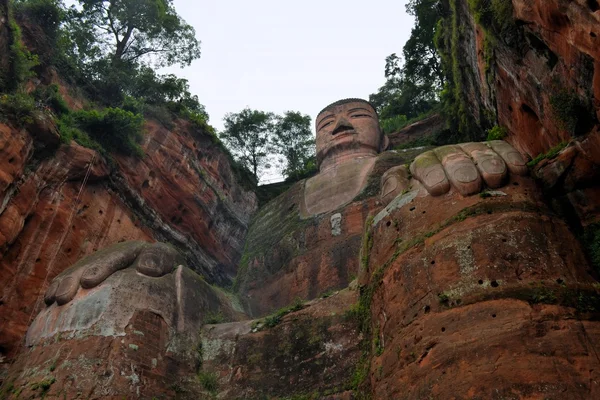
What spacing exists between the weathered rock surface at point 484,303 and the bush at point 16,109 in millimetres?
9197

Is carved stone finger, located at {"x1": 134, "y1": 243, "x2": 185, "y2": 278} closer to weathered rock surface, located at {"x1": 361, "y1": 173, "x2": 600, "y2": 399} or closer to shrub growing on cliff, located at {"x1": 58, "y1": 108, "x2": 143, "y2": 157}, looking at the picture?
shrub growing on cliff, located at {"x1": 58, "y1": 108, "x2": 143, "y2": 157}

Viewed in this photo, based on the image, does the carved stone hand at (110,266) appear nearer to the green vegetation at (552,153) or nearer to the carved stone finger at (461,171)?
the carved stone finger at (461,171)

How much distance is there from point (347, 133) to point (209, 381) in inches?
432

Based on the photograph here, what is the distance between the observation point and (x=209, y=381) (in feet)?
35.7

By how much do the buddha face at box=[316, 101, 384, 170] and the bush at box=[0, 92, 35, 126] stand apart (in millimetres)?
9431

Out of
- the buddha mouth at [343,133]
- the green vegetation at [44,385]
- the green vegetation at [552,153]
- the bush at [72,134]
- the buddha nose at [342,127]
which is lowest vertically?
the green vegetation at [44,385]

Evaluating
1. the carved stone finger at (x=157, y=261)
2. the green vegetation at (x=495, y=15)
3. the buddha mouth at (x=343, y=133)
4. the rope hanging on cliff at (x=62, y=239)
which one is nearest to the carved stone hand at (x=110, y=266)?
the carved stone finger at (x=157, y=261)

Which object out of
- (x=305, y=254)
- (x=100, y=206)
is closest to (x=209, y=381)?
(x=305, y=254)

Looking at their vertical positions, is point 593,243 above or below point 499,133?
below

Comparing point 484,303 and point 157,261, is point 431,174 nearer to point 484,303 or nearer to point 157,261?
point 484,303

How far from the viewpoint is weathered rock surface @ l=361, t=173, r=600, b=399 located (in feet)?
20.6

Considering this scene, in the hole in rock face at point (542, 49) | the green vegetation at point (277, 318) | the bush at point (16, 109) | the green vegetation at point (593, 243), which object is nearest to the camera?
the green vegetation at point (593, 243)

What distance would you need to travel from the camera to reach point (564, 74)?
835 cm

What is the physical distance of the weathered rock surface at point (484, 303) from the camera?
20.6 ft
